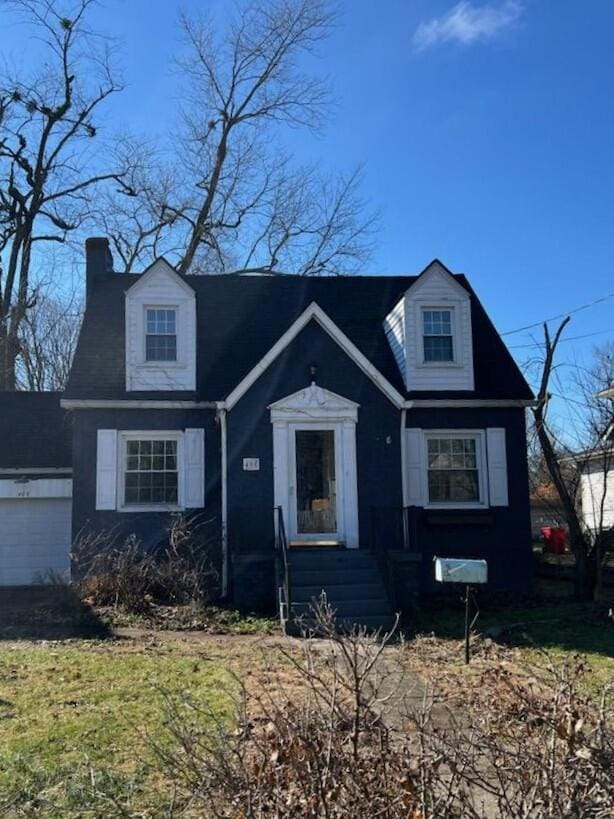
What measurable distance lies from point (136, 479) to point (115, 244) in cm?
1851

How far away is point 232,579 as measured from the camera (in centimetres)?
1297

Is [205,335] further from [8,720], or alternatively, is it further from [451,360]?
[8,720]

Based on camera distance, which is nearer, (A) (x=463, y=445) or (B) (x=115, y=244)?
(A) (x=463, y=445)

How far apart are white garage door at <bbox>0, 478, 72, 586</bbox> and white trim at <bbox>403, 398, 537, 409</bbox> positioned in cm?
823

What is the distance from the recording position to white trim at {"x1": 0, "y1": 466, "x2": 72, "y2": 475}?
16719mm

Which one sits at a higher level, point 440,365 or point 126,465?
point 440,365

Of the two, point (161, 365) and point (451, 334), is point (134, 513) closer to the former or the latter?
point (161, 365)

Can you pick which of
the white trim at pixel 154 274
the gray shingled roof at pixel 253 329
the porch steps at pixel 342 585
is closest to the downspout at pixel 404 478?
the gray shingled roof at pixel 253 329

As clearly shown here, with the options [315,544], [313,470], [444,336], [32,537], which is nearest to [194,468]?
[313,470]

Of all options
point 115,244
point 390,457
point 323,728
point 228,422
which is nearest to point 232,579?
point 228,422

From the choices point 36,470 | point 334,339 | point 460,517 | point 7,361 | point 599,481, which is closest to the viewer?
point 334,339

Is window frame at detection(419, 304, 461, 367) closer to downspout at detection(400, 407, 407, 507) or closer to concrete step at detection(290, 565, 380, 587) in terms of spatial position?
downspout at detection(400, 407, 407, 507)

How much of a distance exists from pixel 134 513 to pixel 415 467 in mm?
5519

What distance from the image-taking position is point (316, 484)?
14.4m
